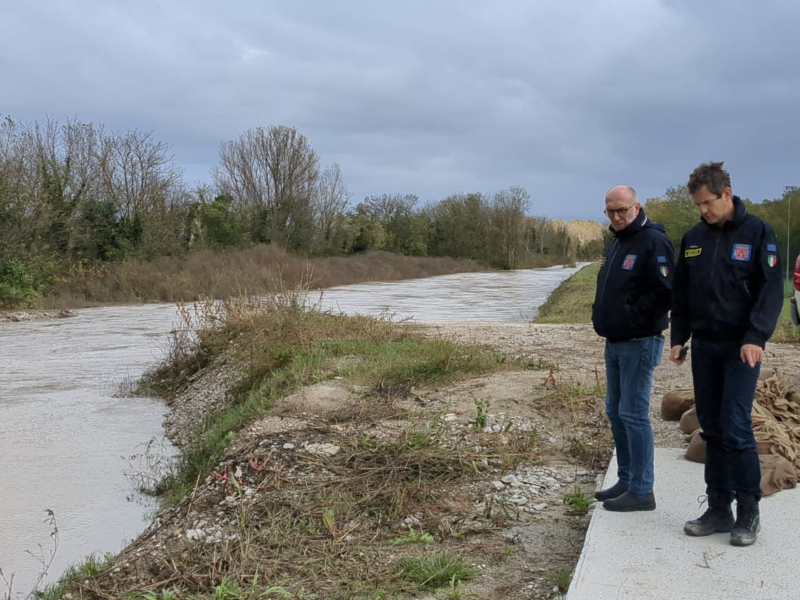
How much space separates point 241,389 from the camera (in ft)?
35.2

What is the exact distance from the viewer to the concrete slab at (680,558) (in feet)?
10.6

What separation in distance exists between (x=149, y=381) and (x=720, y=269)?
11168mm

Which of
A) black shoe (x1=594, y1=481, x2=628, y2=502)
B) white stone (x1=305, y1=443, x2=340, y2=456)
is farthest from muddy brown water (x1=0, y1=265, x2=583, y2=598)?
black shoe (x1=594, y1=481, x2=628, y2=502)

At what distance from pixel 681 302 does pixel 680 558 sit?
1242mm

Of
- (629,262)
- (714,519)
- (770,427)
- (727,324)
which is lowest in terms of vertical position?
(714,519)

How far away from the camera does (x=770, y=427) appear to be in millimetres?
5188

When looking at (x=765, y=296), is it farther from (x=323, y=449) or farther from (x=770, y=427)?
(x=323, y=449)

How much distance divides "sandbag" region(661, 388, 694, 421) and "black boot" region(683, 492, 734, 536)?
2704mm

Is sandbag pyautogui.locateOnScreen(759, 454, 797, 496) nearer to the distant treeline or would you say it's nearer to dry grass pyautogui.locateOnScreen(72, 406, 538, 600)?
dry grass pyautogui.locateOnScreen(72, 406, 538, 600)

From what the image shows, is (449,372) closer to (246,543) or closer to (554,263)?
(246,543)

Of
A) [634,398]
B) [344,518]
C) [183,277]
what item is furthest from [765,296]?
[183,277]

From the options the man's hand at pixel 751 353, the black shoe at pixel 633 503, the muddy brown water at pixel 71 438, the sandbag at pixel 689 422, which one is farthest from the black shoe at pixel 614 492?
the muddy brown water at pixel 71 438

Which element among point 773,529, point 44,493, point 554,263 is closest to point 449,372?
point 44,493

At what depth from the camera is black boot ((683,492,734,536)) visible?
379cm
